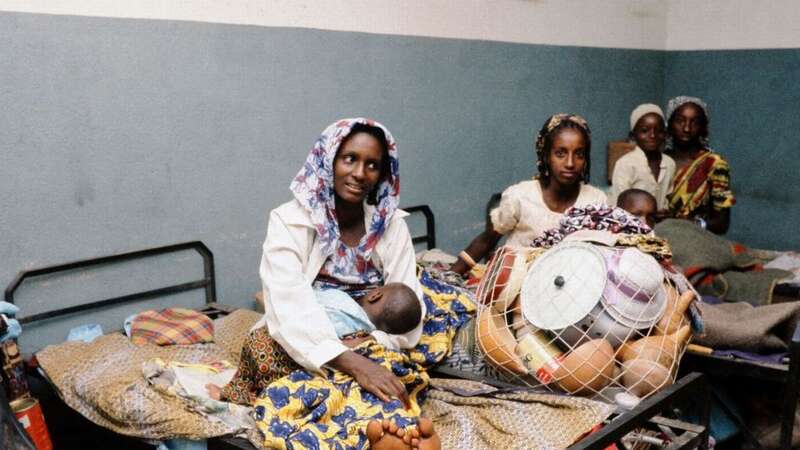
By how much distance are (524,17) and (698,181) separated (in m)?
1.70

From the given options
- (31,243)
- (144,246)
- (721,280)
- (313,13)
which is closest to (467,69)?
(313,13)

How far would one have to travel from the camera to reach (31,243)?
322 centimetres

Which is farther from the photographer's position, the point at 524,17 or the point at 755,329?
the point at 524,17

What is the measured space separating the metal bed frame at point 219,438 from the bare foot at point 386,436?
17.8 inches

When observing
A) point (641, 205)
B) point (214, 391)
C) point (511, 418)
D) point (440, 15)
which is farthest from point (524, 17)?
point (214, 391)

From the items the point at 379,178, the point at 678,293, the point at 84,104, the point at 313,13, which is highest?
the point at 313,13

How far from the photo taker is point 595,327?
2641mm

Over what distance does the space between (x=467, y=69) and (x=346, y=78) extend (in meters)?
1.08

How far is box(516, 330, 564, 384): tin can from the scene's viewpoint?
2699mm

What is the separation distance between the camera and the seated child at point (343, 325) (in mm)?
2662

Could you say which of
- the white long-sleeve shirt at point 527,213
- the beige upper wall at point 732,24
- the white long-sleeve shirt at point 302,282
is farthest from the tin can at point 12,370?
the beige upper wall at point 732,24

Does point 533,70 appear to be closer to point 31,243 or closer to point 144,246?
point 144,246

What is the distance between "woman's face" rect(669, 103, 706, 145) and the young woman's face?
15 centimetres

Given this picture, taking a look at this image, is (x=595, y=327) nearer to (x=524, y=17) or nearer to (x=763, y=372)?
(x=763, y=372)
